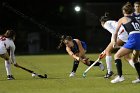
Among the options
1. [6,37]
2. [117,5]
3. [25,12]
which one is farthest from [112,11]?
[6,37]

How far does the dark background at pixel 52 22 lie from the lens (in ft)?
108

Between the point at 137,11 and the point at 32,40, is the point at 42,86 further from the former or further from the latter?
the point at 32,40

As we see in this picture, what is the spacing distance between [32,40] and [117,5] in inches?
271

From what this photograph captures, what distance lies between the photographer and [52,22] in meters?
33.9

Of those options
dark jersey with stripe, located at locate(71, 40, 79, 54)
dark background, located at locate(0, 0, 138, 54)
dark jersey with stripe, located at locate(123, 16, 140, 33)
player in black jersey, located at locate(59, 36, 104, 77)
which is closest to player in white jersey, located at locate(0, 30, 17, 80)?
player in black jersey, located at locate(59, 36, 104, 77)

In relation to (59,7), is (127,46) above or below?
below

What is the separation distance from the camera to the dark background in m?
32.8

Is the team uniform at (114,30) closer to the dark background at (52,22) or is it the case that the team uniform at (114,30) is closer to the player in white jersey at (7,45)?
the player in white jersey at (7,45)

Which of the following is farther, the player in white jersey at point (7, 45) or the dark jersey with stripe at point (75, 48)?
the dark jersey with stripe at point (75, 48)

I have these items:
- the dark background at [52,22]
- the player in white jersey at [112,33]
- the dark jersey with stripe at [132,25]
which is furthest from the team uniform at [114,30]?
the dark background at [52,22]

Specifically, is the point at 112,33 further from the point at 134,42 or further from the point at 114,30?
the point at 134,42

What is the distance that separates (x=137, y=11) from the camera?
12.8 m

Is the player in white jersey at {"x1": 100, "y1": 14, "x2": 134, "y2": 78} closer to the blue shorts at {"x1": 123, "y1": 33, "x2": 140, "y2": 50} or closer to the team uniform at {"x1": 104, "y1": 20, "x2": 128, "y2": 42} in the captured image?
the team uniform at {"x1": 104, "y1": 20, "x2": 128, "y2": 42}

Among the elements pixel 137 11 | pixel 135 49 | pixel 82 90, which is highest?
pixel 137 11
